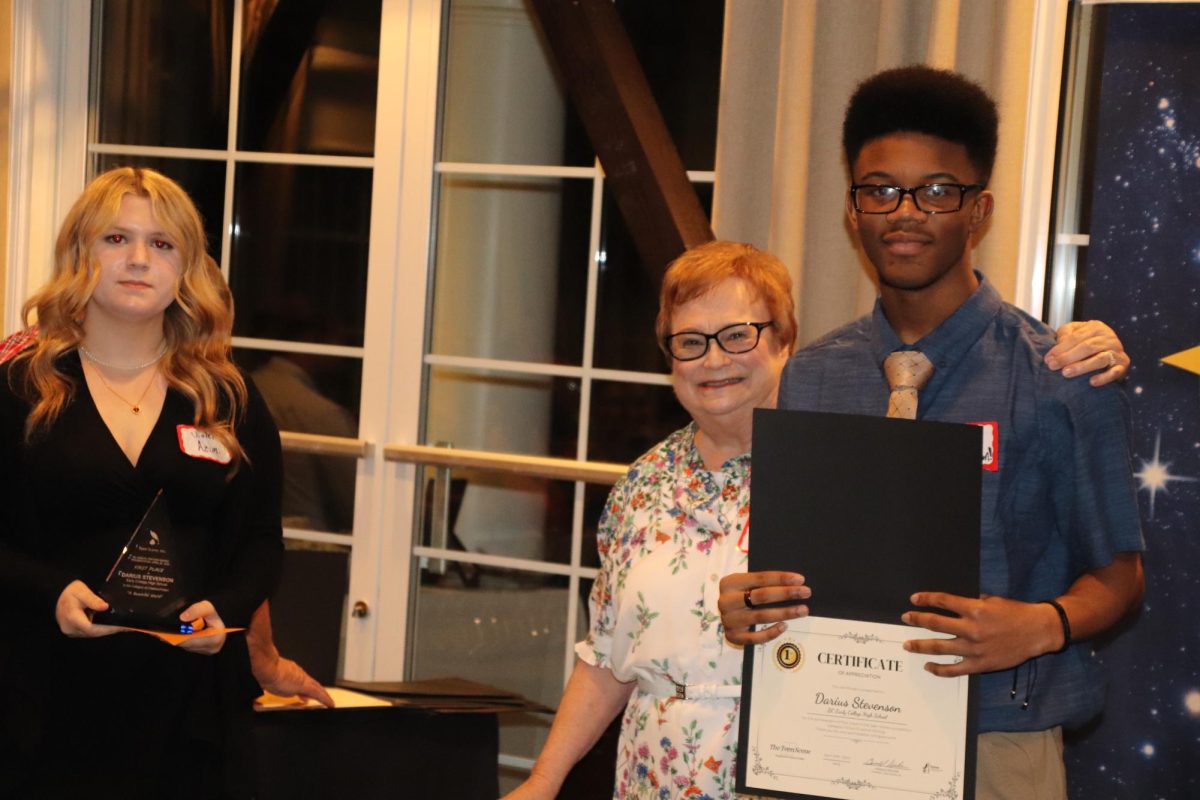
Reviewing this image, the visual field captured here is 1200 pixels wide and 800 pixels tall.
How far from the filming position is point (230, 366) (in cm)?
249

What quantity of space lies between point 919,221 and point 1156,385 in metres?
1.43

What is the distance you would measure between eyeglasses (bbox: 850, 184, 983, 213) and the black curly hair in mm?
66

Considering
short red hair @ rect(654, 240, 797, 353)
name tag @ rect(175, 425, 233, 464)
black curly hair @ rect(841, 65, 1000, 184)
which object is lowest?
name tag @ rect(175, 425, 233, 464)

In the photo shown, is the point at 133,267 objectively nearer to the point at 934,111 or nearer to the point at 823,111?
the point at 934,111

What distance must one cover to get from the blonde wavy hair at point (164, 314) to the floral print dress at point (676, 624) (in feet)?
2.71

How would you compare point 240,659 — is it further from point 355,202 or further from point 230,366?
point 355,202

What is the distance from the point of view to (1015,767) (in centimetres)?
155

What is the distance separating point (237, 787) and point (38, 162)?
2677 millimetres

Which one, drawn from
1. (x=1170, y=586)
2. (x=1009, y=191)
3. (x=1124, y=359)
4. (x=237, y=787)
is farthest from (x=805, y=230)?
(x=237, y=787)

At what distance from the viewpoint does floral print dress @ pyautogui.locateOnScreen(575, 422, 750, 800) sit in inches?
73.7

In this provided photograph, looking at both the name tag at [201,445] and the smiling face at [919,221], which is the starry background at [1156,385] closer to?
the smiling face at [919,221]

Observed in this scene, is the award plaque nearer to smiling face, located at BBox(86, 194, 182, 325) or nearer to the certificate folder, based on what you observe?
smiling face, located at BBox(86, 194, 182, 325)

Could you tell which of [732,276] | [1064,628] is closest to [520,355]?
[732,276]

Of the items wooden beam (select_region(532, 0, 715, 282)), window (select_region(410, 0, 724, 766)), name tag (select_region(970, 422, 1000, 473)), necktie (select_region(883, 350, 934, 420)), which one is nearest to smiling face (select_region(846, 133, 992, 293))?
necktie (select_region(883, 350, 934, 420))
